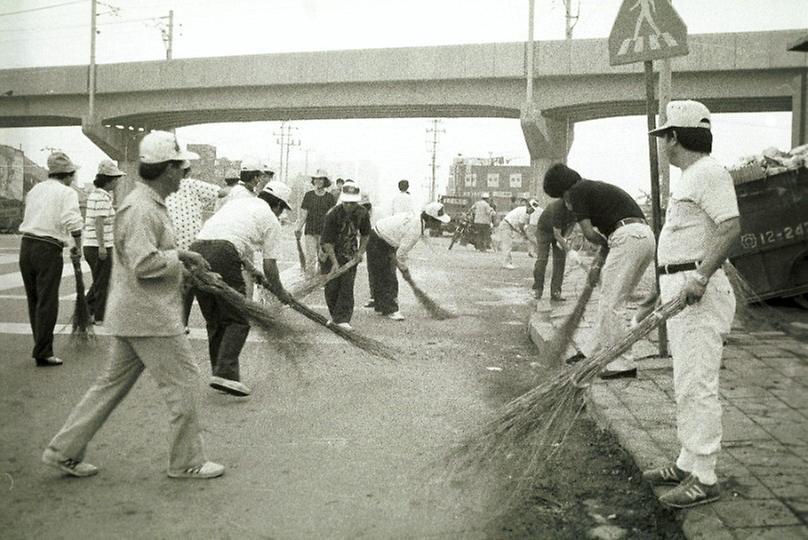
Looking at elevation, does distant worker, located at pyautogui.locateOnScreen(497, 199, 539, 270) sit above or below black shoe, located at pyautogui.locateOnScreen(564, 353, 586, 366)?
above

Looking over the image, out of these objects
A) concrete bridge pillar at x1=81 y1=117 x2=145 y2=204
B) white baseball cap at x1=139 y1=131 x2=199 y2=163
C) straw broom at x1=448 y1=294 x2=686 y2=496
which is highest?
concrete bridge pillar at x1=81 y1=117 x2=145 y2=204

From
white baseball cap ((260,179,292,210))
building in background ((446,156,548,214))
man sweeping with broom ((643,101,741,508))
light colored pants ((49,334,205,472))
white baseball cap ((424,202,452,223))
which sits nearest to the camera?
man sweeping with broom ((643,101,741,508))

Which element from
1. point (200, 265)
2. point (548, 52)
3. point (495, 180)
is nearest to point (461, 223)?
point (548, 52)

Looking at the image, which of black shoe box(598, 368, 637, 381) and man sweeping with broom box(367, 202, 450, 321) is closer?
black shoe box(598, 368, 637, 381)

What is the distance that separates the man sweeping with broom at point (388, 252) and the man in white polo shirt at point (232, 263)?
3771 mm

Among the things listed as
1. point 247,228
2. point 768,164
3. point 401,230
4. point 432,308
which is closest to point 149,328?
point 247,228

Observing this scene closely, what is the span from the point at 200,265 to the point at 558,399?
204 cm

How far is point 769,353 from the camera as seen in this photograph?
266 inches

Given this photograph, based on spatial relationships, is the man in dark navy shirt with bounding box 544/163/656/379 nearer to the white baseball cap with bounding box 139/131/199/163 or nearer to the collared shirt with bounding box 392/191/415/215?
the white baseball cap with bounding box 139/131/199/163

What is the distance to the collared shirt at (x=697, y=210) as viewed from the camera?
3.44 meters

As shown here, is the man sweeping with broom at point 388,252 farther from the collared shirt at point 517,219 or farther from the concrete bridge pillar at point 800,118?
the collared shirt at point 517,219

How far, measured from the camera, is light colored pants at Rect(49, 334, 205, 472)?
388cm

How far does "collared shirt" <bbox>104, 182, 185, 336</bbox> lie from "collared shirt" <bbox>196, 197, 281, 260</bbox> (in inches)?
71.6

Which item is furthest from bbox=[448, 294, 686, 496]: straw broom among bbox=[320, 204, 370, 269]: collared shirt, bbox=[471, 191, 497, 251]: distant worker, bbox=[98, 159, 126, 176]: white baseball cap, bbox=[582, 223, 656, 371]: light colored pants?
bbox=[471, 191, 497, 251]: distant worker
